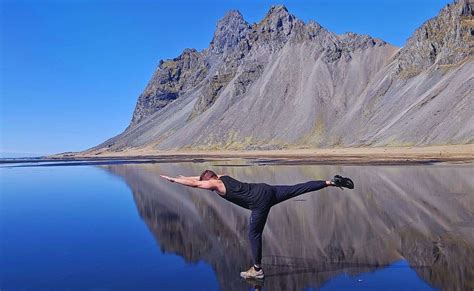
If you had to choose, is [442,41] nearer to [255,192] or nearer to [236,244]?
[236,244]

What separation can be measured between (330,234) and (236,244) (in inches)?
101

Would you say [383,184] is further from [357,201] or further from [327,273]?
[327,273]

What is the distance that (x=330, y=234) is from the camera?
12367mm

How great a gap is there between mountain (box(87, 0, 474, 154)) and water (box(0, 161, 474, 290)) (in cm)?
5382

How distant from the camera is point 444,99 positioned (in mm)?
76500

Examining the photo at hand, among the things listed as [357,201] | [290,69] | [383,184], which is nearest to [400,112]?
[290,69]

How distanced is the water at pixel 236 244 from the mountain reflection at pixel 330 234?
0.03 metres

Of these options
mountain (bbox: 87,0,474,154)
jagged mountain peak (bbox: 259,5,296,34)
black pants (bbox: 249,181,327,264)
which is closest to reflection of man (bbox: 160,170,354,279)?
black pants (bbox: 249,181,327,264)

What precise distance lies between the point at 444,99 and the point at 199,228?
2840 inches

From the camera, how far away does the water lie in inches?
332

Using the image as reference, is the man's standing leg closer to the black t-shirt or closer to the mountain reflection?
the black t-shirt

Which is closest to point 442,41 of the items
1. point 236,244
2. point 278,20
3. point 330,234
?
point 278,20

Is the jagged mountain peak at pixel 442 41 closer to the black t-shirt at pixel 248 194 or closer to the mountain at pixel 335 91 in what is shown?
the mountain at pixel 335 91

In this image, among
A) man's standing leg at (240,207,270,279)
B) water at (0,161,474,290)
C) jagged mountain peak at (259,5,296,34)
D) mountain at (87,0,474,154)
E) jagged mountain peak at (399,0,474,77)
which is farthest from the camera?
jagged mountain peak at (259,5,296,34)
